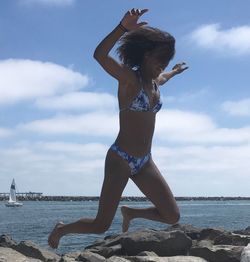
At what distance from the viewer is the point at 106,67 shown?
5.45 meters

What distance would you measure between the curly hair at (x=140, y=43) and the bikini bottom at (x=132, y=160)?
2.78 ft

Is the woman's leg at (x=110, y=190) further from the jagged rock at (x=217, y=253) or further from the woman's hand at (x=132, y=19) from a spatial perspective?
the jagged rock at (x=217, y=253)

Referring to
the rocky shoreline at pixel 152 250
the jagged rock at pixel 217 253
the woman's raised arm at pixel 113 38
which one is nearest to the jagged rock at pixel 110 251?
the rocky shoreline at pixel 152 250

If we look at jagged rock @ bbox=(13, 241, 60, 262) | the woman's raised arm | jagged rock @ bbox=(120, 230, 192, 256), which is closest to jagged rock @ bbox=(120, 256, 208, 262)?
jagged rock @ bbox=(120, 230, 192, 256)

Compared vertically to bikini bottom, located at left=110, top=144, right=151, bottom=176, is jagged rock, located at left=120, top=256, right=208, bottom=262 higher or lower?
lower

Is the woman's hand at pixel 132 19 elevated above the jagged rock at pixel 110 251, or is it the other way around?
the woman's hand at pixel 132 19

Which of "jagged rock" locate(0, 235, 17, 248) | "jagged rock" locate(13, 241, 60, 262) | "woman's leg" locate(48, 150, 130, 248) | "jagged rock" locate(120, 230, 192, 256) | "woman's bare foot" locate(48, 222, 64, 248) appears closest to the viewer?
"woman's leg" locate(48, 150, 130, 248)

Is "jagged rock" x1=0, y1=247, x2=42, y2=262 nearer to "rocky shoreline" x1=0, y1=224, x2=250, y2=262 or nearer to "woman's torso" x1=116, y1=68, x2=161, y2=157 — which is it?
"rocky shoreline" x1=0, y1=224, x2=250, y2=262

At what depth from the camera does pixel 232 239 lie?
1402cm

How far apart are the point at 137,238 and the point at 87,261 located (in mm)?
2267

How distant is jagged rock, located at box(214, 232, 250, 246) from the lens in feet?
45.3

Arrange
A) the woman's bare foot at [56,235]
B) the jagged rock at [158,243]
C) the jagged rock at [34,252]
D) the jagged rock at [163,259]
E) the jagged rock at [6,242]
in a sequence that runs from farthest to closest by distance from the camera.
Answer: the jagged rock at [6,242] < the jagged rock at [34,252] < the jagged rock at [158,243] < the jagged rock at [163,259] < the woman's bare foot at [56,235]

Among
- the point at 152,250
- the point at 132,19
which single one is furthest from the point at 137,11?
the point at 152,250

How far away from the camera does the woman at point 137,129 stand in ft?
18.9
